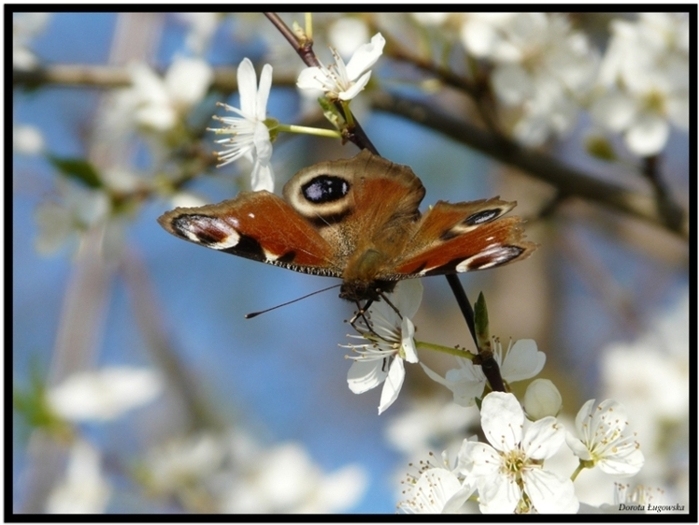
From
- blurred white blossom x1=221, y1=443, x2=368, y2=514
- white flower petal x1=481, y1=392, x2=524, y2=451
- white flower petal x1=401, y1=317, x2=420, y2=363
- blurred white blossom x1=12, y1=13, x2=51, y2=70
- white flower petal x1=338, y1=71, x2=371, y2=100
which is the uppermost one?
blurred white blossom x1=12, y1=13, x2=51, y2=70

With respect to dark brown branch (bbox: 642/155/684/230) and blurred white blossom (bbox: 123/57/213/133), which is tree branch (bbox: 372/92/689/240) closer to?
dark brown branch (bbox: 642/155/684/230)

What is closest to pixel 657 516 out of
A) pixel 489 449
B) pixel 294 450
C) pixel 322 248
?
pixel 489 449

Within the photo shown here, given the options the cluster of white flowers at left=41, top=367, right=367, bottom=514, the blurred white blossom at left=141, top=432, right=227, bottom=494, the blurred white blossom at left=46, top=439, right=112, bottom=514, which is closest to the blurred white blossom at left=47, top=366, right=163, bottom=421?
the cluster of white flowers at left=41, top=367, right=367, bottom=514

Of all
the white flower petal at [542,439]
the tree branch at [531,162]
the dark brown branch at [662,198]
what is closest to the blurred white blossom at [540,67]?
the tree branch at [531,162]

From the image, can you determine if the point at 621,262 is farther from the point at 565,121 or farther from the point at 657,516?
the point at 657,516

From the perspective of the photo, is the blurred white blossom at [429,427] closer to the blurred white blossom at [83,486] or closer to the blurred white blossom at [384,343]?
the blurred white blossom at [83,486]

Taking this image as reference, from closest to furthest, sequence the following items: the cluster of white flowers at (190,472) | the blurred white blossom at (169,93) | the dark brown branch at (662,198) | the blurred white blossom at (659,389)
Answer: the dark brown branch at (662,198) < the blurred white blossom at (169,93) < the blurred white blossom at (659,389) < the cluster of white flowers at (190,472)
